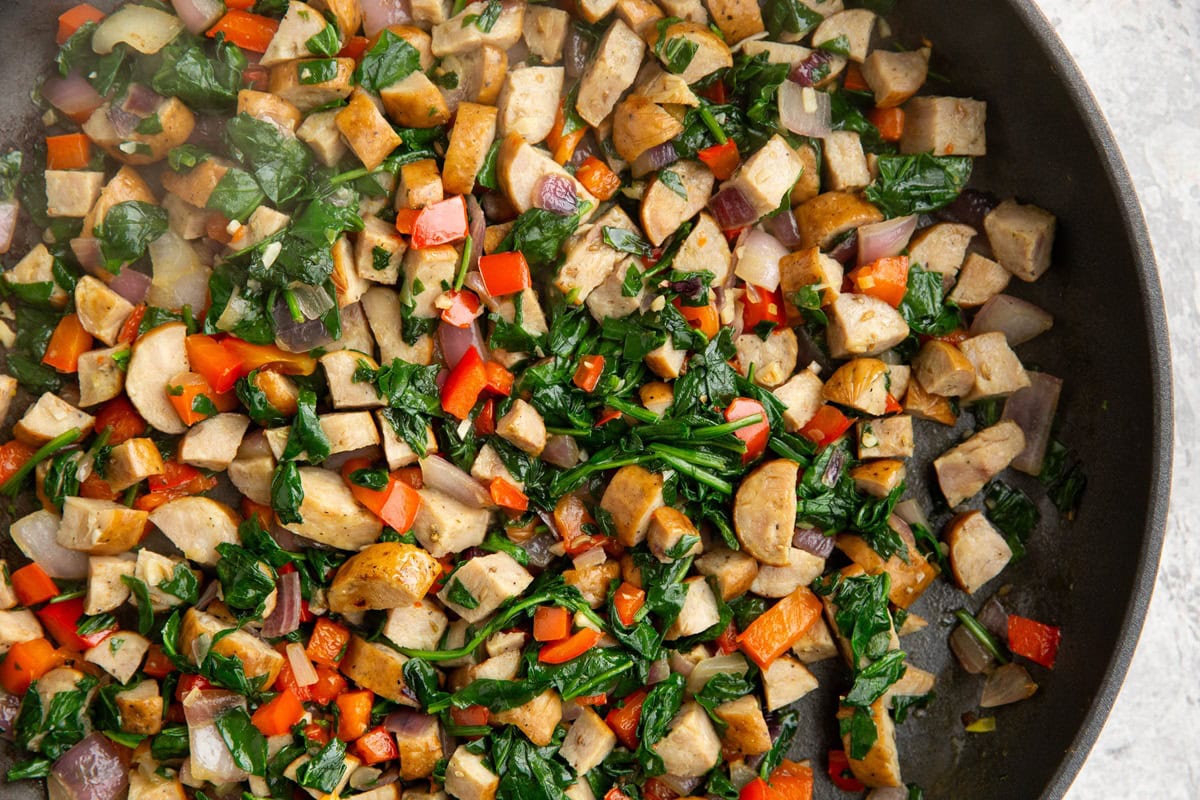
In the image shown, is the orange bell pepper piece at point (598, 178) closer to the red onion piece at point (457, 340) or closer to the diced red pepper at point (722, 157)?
the diced red pepper at point (722, 157)

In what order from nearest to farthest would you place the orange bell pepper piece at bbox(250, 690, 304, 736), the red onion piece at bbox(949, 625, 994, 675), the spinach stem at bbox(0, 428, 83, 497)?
the spinach stem at bbox(0, 428, 83, 497) → the orange bell pepper piece at bbox(250, 690, 304, 736) → the red onion piece at bbox(949, 625, 994, 675)

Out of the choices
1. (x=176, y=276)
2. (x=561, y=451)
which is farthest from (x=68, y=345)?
(x=561, y=451)

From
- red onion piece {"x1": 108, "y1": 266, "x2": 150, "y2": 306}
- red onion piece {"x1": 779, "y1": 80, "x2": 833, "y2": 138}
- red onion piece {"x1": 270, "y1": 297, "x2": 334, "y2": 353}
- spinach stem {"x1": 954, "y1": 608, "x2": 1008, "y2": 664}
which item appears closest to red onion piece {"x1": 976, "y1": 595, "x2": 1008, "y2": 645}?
spinach stem {"x1": 954, "y1": 608, "x2": 1008, "y2": 664}

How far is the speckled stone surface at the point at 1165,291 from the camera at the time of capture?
3771mm

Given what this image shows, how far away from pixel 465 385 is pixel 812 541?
4.79 feet

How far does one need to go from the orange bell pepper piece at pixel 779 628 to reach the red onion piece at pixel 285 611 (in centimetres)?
162

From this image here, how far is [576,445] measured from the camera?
348cm

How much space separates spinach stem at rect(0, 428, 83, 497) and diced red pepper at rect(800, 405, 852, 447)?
260 cm

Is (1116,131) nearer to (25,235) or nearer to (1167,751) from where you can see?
(1167,751)

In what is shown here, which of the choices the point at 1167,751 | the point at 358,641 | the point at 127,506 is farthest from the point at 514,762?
the point at 1167,751

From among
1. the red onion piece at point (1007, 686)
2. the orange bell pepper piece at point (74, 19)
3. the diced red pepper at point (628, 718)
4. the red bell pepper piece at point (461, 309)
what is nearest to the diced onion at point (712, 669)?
the diced red pepper at point (628, 718)

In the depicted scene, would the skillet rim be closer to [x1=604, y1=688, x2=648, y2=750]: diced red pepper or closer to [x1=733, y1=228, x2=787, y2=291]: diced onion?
[x1=733, y1=228, x2=787, y2=291]: diced onion

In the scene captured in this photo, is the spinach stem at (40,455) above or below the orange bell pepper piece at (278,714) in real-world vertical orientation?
above

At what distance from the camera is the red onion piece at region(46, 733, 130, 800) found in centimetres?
321
